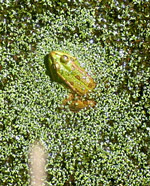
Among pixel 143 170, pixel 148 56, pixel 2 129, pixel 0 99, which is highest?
pixel 148 56

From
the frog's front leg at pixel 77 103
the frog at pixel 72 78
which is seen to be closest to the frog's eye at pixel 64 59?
the frog at pixel 72 78

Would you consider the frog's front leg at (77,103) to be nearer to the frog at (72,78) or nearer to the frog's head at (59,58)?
the frog at (72,78)

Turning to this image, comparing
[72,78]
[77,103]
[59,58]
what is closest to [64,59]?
[59,58]

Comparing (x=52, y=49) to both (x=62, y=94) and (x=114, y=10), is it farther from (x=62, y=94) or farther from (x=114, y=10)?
(x=114, y=10)

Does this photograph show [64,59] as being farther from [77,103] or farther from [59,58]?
[77,103]

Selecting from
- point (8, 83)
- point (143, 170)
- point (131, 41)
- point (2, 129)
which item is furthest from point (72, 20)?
point (143, 170)

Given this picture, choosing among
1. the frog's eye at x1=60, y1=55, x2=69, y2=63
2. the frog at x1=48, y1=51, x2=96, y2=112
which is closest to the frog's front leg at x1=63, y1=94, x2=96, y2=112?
the frog at x1=48, y1=51, x2=96, y2=112

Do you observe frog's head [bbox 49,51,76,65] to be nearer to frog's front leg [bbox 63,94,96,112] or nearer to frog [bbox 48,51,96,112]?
frog [bbox 48,51,96,112]
